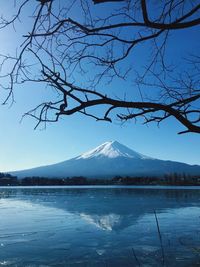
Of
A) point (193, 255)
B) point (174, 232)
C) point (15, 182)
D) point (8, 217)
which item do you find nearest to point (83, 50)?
point (193, 255)

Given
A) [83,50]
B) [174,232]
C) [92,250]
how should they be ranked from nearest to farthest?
[83,50] → [92,250] → [174,232]

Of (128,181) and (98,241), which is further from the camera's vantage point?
(128,181)

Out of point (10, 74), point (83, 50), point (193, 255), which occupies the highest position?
point (83, 50)

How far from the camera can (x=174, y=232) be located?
13.7 m

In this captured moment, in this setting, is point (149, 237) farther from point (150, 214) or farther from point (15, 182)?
point (15, 182)

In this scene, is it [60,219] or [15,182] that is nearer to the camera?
[60,219]

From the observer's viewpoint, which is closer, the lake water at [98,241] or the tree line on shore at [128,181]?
the lake water at [98,241]

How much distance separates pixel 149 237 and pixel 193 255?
3.06 metres

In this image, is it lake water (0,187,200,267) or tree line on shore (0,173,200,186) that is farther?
tree line on shore (0,173,200,186)

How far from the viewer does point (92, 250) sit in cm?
1035

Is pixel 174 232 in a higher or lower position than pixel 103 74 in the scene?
lower

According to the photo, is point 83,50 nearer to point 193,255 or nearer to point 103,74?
point 103,74

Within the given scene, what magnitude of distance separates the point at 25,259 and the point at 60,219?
8305mm

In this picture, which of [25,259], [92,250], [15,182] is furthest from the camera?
[15,182]
